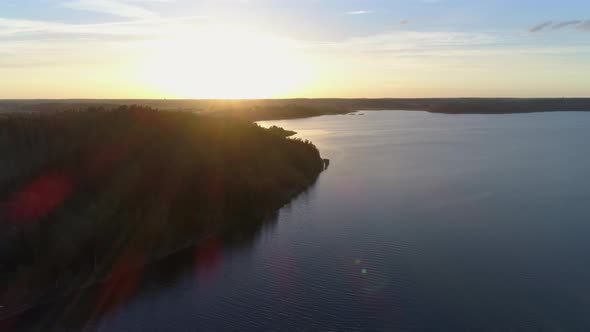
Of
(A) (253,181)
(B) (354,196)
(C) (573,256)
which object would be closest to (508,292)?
(C) (573,256)

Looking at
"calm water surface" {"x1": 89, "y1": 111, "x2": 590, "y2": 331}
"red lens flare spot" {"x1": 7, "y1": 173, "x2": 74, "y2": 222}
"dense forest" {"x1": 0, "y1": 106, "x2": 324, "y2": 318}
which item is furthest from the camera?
"red lens flare spot" {"x1": 7, "y1": 173, "x2": 74, "y2": 222}

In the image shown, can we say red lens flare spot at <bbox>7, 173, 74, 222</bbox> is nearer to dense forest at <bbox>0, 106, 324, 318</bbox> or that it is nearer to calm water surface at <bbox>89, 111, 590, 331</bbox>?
dense forest at <bbox>0, 106, 324, 318</bbox>

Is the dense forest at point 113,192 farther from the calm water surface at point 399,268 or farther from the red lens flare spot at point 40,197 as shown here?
the calm water surface at point 399,268

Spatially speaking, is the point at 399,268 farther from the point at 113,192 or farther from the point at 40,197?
the point at 40,197

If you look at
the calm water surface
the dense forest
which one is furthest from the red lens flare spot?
the calm water surface

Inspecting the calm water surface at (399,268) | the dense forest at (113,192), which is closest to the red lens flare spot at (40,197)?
the dense forest at (113,192)

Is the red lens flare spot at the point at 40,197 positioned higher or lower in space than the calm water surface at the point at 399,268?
higher
